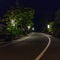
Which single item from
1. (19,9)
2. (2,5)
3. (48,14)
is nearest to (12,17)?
(19,9)

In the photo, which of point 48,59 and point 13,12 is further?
point 13,12

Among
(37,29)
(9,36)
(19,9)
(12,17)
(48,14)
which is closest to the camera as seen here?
(9,36)

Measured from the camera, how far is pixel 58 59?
1351 centimetres

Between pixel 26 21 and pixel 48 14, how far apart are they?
64882 mm

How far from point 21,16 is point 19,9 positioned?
3046 millimetres

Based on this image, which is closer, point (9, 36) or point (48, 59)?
point (48, 59)

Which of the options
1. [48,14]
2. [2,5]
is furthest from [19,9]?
[48,14]

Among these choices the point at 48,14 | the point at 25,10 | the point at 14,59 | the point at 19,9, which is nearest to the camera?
the point at 14,59

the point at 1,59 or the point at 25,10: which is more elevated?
the point at 25,10

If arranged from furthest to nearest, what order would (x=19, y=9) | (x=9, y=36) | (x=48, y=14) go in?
(x=48, y=14) < (x=19, y=9) < (x=9, y=36)

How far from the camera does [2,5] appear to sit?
8962 cm

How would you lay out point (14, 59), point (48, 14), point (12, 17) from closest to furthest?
point (14, 59) → point (12, 17) → point (48, 14)

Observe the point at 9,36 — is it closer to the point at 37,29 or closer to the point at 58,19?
the point at 58,19

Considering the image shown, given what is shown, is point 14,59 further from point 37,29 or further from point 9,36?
point 37,29
